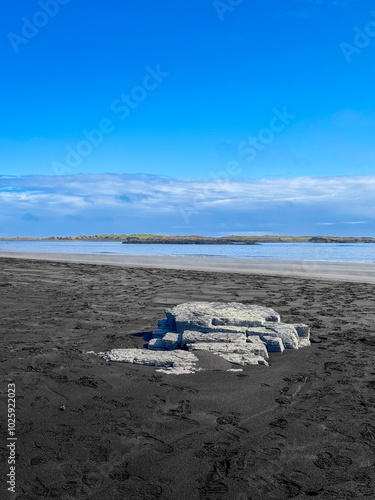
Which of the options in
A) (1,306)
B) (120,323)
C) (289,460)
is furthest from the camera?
(1,306)

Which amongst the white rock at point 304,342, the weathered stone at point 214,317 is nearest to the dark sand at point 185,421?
the white rock at point 304,342

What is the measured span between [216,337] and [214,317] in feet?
1.62

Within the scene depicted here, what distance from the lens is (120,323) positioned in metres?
9.22

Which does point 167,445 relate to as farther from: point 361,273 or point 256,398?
point 361,273

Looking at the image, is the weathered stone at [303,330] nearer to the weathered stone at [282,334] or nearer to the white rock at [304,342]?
the white rock at [304,342]

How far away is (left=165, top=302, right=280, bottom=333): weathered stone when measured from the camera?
23.6 ft

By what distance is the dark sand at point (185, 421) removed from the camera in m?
3.26

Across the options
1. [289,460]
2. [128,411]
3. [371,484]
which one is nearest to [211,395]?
[128,411]

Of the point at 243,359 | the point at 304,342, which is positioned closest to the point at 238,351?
the point at 243,359

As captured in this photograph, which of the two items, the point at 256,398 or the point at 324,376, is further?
the point at 324,376

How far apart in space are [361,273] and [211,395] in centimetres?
1909

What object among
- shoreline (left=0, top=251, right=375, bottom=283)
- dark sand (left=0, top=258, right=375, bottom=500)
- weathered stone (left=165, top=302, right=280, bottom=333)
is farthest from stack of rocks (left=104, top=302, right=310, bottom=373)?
shoreline (left=0, top=251, right=375, bottom=283)

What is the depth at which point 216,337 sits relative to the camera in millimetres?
6836

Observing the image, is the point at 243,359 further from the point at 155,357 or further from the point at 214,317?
the point at 155,357
